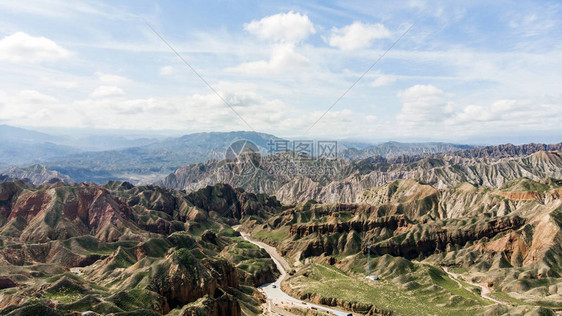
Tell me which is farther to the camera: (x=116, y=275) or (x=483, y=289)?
(x=483, y=289)

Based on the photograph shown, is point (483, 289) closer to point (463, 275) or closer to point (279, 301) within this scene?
point (463, 275)

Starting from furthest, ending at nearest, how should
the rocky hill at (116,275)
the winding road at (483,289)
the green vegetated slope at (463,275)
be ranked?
the winding road at (483,289), the green vegetated slope at (463,275), the rocky hill at (116,275)

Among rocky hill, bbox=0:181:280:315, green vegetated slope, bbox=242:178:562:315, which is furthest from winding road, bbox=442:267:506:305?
rocky hill, bbox=0:181:280:315

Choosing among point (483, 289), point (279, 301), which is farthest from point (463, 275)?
point (279, 301)

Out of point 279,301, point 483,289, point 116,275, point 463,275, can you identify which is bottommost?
point 463,275

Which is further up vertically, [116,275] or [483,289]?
[116,275]

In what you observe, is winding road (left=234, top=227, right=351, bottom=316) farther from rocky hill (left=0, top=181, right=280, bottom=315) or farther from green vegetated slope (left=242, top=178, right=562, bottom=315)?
rocky hill (left=0, top=181, right=280, bottom=315)

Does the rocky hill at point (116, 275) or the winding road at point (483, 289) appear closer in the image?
the rocky hill at point (116, 275)

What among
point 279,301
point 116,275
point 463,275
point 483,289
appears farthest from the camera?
point 463,275

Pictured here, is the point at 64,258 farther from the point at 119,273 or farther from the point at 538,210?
the point at 538,210

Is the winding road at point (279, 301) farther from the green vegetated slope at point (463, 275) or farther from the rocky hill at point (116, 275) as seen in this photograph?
the rocky hill at point (116, 275)

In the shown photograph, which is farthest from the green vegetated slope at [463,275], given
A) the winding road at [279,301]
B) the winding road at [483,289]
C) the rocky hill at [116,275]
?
the rocky hill at [116,275]
